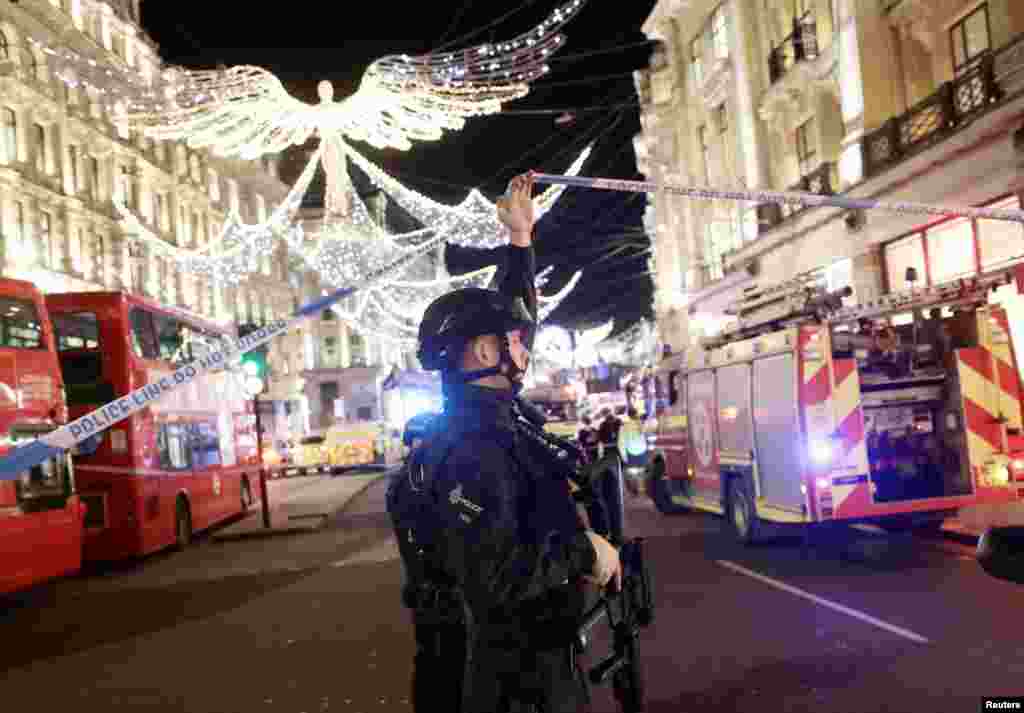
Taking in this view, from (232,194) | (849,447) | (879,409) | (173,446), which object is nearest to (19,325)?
(173,446)

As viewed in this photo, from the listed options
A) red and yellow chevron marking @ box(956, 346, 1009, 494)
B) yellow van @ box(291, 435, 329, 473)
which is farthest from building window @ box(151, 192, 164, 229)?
red and yellow chevron marking @ box(956, 346, 1009, 494)

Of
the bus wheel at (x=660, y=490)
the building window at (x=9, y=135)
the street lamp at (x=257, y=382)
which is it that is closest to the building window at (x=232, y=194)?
the building window at (x=9, y=135)

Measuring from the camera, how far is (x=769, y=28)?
26594 mm

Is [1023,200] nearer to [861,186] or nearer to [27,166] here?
[861,186]

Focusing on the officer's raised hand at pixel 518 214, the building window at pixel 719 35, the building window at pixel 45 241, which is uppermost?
the building window at pixel 719 35

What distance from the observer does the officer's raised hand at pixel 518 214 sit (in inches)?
135

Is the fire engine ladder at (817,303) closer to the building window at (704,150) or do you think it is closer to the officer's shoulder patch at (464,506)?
the officer's shoulder patch at (464,506)

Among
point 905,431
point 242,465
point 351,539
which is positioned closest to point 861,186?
point 905,431

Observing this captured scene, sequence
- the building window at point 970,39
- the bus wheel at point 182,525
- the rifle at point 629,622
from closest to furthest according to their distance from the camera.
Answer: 1. the rifle at point 629,622
2. the bus wheel at point 182,525
3. the building window at point 970,39

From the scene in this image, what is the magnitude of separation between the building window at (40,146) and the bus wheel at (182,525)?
25147 millimetres

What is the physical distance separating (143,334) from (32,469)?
5218 mm

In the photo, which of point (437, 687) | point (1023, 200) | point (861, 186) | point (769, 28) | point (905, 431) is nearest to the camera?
point (437, 687)

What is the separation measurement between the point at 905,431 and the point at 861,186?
11.2 m

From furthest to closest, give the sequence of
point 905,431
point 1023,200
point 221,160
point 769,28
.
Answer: point 221,160 → point 769,28 → point 1023,200 → point 905,431
